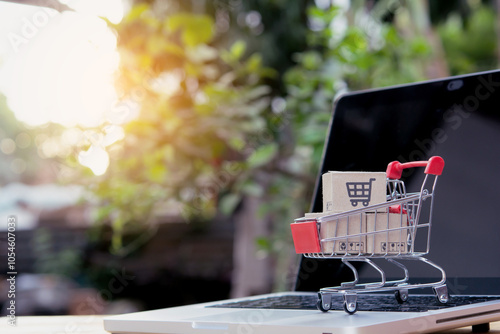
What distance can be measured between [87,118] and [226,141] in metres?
0.53

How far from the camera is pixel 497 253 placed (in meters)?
0.88

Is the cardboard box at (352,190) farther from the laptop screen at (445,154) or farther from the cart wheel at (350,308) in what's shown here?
the laptop screen at (445,154)

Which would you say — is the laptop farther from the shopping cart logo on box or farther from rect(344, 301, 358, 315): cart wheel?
the shopping cart logo on box

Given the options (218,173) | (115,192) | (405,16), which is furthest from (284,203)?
(405,16)

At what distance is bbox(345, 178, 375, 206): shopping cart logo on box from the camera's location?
0.69 metres

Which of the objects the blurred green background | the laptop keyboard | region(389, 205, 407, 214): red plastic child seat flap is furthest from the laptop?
the blurred green background

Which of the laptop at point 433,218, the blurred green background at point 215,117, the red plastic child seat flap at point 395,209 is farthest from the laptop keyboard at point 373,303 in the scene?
the blurred green background at point 215,117

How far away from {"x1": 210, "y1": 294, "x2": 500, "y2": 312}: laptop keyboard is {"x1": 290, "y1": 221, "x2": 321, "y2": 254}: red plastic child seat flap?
10 centimetres

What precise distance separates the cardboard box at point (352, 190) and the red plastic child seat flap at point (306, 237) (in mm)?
35

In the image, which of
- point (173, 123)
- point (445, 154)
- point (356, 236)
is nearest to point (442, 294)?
point (356, 236)

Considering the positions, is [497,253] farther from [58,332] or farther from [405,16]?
[405,16]

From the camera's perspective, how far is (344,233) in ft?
2.23

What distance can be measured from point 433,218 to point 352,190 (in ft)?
1.08

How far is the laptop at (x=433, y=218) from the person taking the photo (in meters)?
0.69
